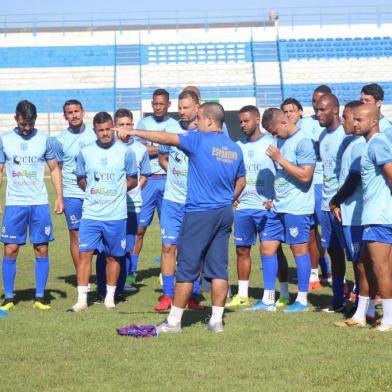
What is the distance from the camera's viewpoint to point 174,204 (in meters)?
9.87

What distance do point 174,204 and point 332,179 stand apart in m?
1.85

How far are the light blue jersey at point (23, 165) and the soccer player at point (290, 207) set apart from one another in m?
2.62

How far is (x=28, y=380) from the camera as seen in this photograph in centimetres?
611

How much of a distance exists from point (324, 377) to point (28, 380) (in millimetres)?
2140

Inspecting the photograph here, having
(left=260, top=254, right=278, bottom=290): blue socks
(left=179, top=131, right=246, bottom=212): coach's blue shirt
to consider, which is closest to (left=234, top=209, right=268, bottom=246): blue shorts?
(left=260, top=254, right=278, bottom=290): blue socks

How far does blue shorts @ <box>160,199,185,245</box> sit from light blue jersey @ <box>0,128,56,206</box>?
4.76ft

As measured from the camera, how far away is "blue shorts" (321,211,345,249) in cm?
907

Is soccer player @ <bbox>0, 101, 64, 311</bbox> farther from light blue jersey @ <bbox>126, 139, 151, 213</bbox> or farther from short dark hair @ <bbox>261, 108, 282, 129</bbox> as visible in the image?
short dark hair @ <bbox>261, 108, 282, 129</bbox>

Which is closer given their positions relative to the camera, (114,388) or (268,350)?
(114,388)

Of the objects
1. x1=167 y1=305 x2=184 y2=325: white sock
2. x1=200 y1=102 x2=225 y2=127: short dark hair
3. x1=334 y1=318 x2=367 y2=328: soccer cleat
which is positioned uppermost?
x1=200 y1=102 x2=225 y2=127: short dark hair

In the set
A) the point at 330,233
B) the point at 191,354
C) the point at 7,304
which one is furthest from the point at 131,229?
the point at 191,354

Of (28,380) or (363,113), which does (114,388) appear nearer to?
(28,380)

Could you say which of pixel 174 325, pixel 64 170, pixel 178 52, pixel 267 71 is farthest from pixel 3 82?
pixel 174 325

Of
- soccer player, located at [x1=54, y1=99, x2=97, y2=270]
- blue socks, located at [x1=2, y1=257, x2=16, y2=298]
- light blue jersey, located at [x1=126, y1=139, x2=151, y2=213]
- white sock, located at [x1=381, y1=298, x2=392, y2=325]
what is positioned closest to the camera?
white sock, located at [x1=381, y1=298, x2=392, y2=325]
